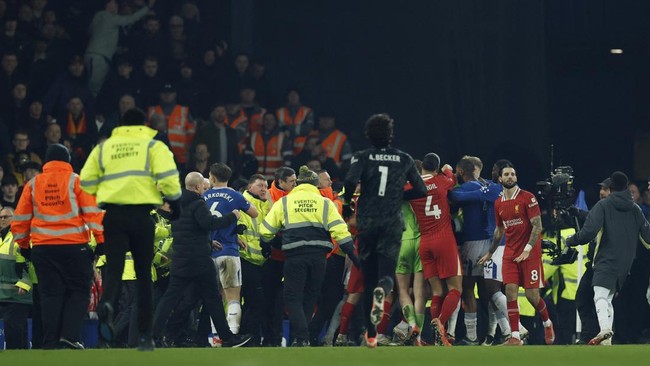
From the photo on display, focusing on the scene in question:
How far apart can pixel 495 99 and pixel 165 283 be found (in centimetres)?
725

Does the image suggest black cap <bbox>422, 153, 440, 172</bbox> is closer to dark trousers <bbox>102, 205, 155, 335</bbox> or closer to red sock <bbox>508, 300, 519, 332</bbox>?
red sock <bbox>508, 300, 519, 332</bbox>

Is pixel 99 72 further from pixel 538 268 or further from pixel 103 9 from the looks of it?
pixel 538 268

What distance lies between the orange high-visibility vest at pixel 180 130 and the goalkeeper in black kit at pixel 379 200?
907cm

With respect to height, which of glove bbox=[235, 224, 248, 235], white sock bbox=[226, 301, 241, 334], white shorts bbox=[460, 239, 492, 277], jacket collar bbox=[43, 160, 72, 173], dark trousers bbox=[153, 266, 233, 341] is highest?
jacket collar bbox=[43, 160, 72, 173]

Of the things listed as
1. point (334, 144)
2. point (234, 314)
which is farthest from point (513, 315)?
point (334, 144)

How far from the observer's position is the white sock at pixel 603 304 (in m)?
18.2

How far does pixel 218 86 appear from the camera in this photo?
24.3 m

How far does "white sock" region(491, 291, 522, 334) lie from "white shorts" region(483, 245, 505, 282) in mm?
204

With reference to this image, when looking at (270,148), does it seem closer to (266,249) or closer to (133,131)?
(266,249)

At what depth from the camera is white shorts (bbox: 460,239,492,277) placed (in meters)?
19.1

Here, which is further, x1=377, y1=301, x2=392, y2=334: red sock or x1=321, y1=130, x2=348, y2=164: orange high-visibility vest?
x1=321, y1=130, x2=348, y2=164: orange high-visibility vest

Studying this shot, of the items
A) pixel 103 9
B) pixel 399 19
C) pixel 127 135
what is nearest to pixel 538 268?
pixel 127 135

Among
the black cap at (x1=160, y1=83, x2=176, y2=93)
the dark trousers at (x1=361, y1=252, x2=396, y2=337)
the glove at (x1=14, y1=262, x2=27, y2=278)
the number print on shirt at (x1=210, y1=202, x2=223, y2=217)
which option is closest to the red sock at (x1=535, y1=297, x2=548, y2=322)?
the number print on shirt at (x1=210, y1=202, x2=223, y2=217)

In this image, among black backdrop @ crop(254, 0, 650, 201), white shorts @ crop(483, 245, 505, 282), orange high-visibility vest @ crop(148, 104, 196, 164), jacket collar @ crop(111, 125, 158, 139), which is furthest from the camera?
black backdrop @ crop(254, 0, 650, 201)
